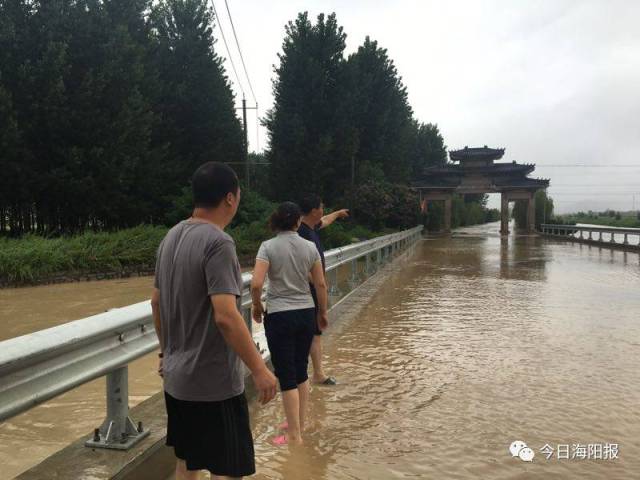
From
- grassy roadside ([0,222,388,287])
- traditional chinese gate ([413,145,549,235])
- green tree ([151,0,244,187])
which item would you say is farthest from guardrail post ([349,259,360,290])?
traditional chinese gate ([413,145,549,235])

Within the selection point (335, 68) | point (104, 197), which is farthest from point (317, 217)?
point (335, 68)

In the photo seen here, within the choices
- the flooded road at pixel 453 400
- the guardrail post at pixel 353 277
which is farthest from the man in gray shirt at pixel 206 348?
the guardrail post at pixel 353 277

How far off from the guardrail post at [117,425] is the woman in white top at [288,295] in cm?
106

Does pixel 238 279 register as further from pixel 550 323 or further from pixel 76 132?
pixel 76 132

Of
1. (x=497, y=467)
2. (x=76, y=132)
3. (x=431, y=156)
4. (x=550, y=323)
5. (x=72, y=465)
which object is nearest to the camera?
(x=72, y=465)

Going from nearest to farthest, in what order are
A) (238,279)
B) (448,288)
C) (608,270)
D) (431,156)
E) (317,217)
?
(238,279)
(317,217)
(448,288)
(608,270)
(431,156)

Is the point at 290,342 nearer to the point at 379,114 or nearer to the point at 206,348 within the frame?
the point at 206,348

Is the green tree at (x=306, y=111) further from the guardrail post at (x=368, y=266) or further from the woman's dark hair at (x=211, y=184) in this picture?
the woman's dark hair at (x=211, y=184)

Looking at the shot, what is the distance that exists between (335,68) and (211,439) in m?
47.0

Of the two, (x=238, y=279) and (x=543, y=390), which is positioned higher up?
(x=238, y=279)

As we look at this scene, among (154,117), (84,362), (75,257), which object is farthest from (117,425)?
(154,117)

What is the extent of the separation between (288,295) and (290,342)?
13.3 inches

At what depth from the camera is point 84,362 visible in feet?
9.70

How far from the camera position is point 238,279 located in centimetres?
245
